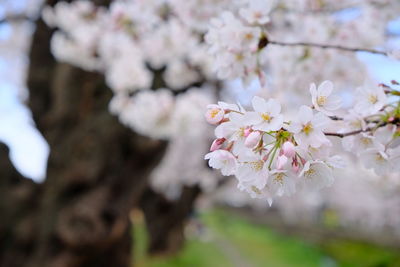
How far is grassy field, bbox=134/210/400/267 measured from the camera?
9.45m

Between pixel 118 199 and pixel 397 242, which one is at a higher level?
pixel 118 199

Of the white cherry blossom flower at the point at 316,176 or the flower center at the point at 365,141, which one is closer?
the white cherry blossom flower at the point at 316,176

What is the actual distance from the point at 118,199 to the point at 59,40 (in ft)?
5.86

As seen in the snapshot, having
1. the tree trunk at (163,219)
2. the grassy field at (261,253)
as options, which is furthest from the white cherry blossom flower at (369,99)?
the tree trunk at (163,219)

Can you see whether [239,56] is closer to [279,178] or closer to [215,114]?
[215,114]

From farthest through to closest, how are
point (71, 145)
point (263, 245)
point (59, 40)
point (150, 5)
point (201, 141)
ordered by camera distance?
1. point (263, 245)
2. point (201, 141)
3. point (71, 145)
4. point (59, 40)
5. point (150, 5)

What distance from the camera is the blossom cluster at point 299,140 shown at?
0.97 meters

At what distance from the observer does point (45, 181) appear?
185 inches

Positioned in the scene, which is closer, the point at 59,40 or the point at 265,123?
the point at 265,123

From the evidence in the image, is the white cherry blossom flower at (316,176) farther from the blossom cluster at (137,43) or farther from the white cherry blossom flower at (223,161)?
the blossom cluster at (137,43)

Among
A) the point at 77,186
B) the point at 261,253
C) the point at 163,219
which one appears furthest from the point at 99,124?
the point at 261,253

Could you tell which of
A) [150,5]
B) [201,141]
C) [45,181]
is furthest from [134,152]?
[201,141]

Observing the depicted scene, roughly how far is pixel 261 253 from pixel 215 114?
41.2 feet

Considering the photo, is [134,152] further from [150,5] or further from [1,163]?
[150,5]
